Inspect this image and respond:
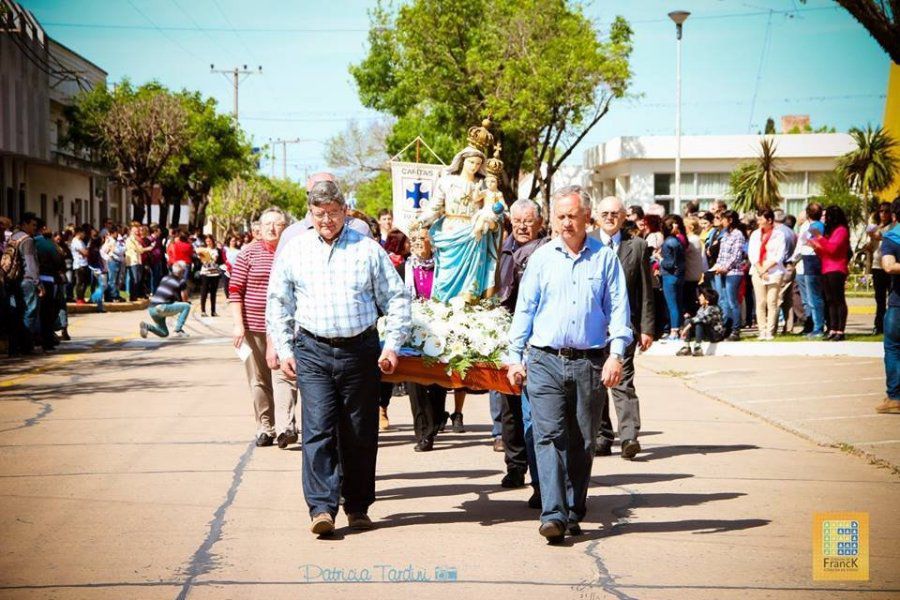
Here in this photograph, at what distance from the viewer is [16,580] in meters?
6.05

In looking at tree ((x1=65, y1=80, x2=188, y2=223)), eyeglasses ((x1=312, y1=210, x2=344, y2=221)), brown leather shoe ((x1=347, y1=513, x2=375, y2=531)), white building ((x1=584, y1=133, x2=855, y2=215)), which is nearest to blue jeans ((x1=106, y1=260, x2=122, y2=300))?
tree ((x1=65, y1=80, x2=188, y2=223))

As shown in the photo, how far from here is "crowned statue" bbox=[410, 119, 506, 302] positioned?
10.3m

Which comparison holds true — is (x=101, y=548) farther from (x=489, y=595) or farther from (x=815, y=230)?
(x=815, y=230)

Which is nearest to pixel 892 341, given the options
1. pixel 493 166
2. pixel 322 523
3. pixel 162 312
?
pixel 493 166

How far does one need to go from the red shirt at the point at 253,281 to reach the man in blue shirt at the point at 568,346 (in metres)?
3.75

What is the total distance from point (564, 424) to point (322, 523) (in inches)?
60.3

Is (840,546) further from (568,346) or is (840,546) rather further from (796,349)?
(796,349)

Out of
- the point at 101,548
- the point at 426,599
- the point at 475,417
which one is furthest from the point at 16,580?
the point at 475,417

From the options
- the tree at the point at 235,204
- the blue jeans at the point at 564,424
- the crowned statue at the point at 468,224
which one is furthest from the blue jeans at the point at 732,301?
the tree at the point at 235,204

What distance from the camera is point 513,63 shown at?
4288 cm

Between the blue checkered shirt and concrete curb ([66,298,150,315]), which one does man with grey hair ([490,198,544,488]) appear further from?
concrete curb ([66,298,150,315])

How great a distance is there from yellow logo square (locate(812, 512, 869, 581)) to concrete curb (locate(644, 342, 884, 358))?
10.4 m

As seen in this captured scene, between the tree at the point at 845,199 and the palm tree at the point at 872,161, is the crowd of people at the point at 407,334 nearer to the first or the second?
the palm tree at the point at 872,161

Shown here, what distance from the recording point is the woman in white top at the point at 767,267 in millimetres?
18828
